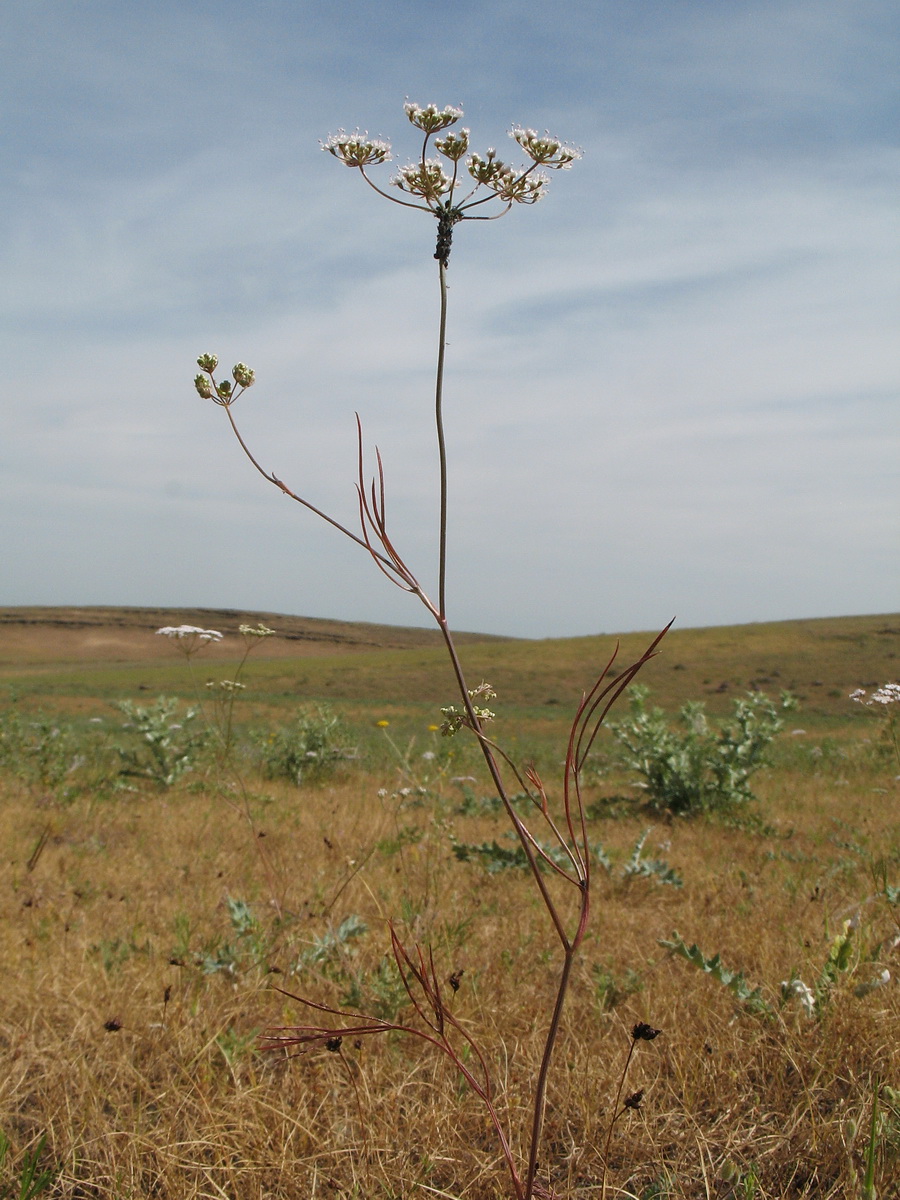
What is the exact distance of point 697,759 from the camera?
7.81 meters

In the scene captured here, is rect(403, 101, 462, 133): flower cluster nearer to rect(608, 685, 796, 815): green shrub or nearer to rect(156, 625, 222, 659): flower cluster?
rect(156, 625, 222, 659): flower cluster

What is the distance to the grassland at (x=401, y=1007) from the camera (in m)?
2.03

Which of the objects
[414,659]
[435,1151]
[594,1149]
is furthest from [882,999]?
[414,659]

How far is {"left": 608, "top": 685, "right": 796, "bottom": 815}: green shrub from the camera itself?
300 inches

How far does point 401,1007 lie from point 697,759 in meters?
5.44

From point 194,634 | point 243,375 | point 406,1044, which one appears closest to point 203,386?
point 243,375

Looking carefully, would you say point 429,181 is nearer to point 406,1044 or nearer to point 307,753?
point 406,1044

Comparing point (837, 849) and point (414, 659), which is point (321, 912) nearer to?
point (837, 849)

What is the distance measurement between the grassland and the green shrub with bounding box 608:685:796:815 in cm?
59

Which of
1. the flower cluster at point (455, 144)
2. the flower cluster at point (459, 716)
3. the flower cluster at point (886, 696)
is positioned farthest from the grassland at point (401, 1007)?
the flower cluster at point (455, 144)

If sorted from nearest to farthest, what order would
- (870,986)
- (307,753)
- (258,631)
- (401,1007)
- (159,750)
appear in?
1. (870,986)
2. (258,631)
3. (401,1007)
4. (159,750)
5. (307,753)

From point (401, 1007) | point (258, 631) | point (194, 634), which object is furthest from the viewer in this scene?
point (194, 634)

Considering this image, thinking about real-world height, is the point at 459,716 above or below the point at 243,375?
below

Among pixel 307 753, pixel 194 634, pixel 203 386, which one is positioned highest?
pixel 203 386
